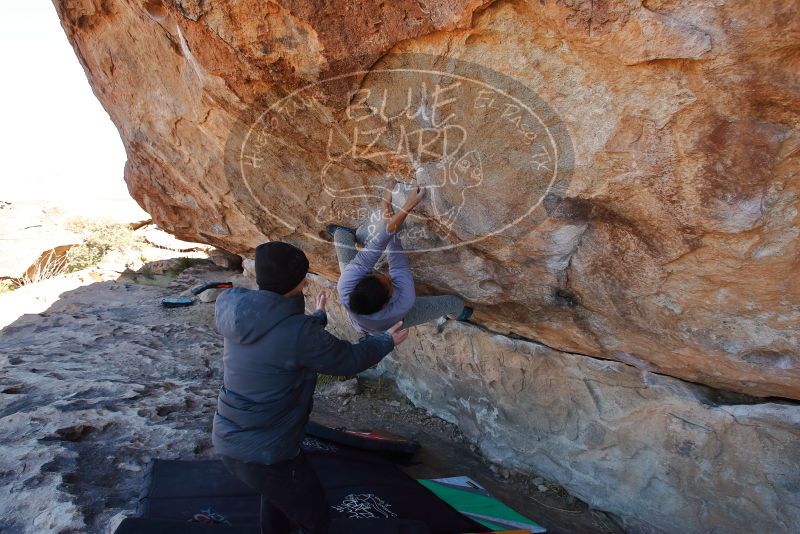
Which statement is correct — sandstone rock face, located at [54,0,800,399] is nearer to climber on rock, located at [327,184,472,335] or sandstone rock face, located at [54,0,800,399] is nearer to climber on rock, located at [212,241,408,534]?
climber on rock, located at [327,184,472,335]

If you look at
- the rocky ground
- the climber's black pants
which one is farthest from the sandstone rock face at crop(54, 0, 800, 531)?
the climber's black pants

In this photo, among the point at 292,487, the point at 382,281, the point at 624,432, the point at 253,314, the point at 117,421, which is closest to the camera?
the point at 253,314

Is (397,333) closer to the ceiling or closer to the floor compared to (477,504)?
closer to the ceiling

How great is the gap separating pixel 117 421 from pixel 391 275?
1939 mm

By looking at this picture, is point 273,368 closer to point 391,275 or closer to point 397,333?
point 397,333

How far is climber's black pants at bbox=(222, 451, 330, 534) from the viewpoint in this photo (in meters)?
1.94

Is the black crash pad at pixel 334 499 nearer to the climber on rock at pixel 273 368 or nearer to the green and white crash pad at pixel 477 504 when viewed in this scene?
the green and white crash pad at pixel 477 504

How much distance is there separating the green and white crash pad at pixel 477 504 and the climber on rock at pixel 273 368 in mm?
1261

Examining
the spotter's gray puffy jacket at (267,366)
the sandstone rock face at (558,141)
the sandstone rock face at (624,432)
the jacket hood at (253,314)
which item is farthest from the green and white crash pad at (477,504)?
the jacket hood at (253,314)

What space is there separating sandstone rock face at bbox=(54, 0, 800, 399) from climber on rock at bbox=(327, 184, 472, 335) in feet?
0.41

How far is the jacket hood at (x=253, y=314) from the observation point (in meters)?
1.85

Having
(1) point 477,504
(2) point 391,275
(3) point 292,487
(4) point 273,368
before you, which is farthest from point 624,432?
(4) point 273,368

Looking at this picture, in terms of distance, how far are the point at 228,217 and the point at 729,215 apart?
3.48m

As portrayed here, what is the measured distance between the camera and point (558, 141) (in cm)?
211
